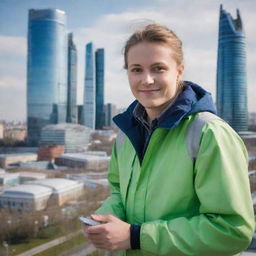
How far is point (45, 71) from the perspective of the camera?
49.4ft

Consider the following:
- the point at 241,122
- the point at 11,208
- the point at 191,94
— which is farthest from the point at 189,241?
the point at 11,208

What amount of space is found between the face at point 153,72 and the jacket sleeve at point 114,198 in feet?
0.60

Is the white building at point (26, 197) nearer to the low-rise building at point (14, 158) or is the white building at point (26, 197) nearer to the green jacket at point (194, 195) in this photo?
the low-rise building at point (14, 158)

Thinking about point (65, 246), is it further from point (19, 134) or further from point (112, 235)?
point (19, 134)

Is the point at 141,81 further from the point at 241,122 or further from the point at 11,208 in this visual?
the point at 11,208

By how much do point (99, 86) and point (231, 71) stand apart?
8.14 meters

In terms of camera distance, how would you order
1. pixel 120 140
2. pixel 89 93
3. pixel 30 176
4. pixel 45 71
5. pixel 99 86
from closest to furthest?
pixel 120 140 < pixel 30 176 < pixel 89 93 < pixel 99 86 < pixel 45 71

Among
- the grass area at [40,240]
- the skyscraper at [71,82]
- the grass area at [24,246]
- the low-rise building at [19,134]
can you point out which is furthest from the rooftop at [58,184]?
the skyscraper at [71,82]

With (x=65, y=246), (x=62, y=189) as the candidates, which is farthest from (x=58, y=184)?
(x=65, y=246)

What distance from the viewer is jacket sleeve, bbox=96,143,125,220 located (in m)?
0.60

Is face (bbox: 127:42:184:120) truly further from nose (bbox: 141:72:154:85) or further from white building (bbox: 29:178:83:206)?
white building (bbox: 29:178:83:206)

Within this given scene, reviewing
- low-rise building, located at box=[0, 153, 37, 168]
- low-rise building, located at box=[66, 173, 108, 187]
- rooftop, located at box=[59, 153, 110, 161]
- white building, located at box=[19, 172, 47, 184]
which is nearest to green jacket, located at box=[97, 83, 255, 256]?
low-rise building, located at box=[66, 173, 108, 187]

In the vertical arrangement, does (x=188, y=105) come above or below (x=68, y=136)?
above

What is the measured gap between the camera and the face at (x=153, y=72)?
0.52 m
